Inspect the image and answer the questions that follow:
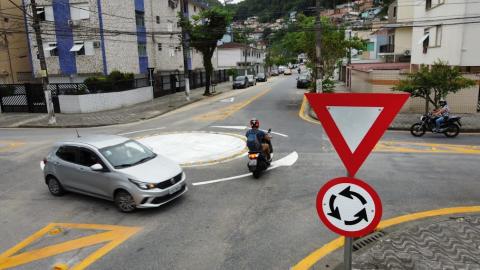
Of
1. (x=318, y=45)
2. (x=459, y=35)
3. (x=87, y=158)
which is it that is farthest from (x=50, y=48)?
(x=459, y=35)

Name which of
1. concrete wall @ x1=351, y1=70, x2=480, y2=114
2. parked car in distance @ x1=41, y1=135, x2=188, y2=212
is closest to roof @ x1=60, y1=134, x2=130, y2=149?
parked car in distance @ x1=41, y1=135, x2=188, y2=212

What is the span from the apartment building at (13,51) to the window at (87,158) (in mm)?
31410

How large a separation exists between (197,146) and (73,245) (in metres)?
8.09

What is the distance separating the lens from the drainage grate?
255 inches

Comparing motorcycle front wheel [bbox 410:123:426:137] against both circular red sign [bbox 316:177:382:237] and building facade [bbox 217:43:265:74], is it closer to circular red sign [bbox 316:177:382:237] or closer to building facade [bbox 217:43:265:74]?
circular red sign [bbox 316:177:382:237]

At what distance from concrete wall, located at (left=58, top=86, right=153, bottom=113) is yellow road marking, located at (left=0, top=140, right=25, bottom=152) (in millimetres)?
8908

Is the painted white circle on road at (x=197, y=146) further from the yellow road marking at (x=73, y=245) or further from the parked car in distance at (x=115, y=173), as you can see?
the yellow road marking at (x=73, y=245)

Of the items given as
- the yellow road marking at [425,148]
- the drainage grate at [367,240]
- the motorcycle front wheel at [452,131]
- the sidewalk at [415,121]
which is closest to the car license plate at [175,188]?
the drainage grate at [367,240]

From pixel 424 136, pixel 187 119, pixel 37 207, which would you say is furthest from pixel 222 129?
pixel 37 207

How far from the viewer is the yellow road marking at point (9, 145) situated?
1581cm

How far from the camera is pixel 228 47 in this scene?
251ft

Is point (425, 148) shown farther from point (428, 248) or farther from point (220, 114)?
point (220, 114)

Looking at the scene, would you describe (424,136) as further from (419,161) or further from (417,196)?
(417,196)

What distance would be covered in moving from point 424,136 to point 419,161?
15.3ft
